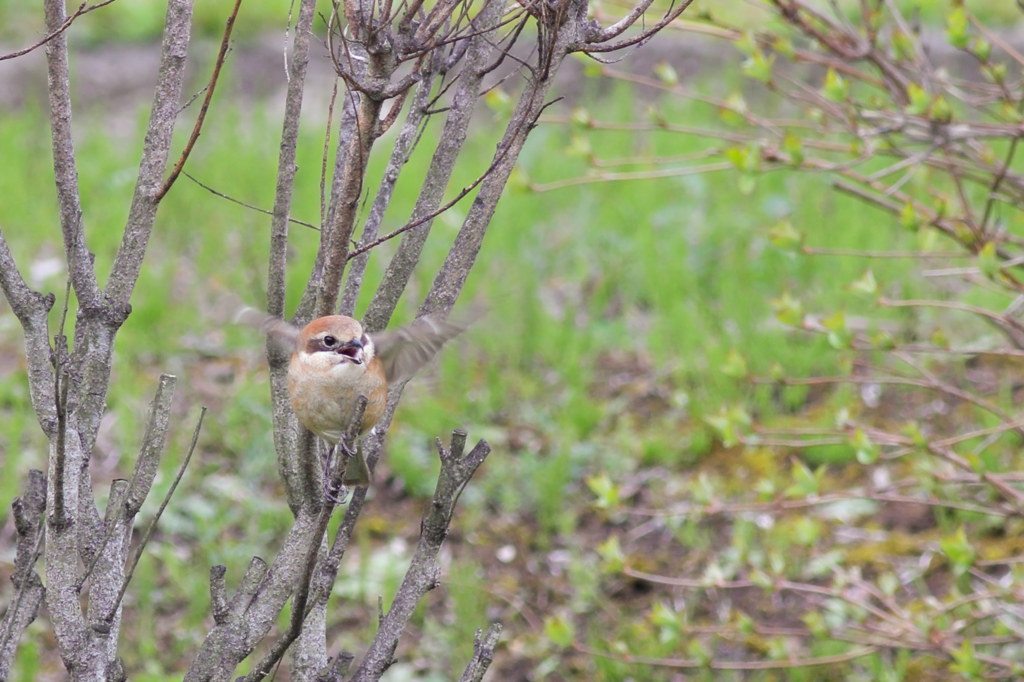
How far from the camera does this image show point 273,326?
6.70 feet

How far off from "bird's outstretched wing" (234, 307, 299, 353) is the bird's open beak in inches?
5.2

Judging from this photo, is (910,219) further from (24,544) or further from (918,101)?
(24,544)

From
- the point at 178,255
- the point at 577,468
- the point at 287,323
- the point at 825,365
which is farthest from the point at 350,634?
the point at 178,255

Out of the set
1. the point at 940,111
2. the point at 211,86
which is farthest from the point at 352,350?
the point at 940,111

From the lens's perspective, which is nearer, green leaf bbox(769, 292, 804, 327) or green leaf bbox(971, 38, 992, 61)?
green leaf bbox(971, 38, 992, 61)

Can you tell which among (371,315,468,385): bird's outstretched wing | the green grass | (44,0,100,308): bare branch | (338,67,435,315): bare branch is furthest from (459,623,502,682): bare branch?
the green grass

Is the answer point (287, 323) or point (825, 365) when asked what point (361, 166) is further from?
point (825, 365)

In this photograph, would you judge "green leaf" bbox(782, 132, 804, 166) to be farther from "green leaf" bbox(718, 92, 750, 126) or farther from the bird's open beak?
the bird's open beak

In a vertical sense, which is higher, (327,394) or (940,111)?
(327,394)

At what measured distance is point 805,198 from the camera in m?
5.79

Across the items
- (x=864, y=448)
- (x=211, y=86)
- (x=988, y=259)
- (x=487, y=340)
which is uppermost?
(x=487, y=340)

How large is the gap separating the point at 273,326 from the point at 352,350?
0.18 metres

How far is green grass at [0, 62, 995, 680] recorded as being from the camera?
4.11 metres

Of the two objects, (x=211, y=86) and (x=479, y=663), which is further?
(x=479, y=663)
